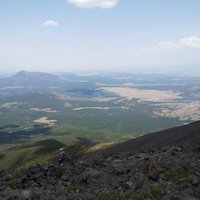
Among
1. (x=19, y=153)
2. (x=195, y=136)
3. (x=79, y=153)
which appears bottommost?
(x=19, y=153)

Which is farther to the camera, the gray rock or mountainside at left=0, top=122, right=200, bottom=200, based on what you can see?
mountainside at left=0, top=122, right=200, bottom=200

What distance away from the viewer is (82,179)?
42.1 meters

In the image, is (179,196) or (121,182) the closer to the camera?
(179,196)

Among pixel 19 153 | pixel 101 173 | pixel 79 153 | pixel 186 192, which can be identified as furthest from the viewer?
pixel 19 153

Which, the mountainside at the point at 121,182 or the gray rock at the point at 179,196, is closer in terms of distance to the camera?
the gray rock at the point at 179,196

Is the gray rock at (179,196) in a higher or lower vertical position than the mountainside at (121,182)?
higher

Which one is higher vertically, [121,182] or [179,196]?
[179,196]

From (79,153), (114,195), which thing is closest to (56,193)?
(114,195)

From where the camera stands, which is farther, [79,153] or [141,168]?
[79,153]

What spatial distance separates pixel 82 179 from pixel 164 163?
9.03m

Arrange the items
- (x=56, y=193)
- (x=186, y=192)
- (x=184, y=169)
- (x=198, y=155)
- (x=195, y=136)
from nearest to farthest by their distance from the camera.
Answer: (x=186, y=192)
(x=56, y=193)
(x=184, y=169)
(x=198, y=155)
(x=195, y=136)

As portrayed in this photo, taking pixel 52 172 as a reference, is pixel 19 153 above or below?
below

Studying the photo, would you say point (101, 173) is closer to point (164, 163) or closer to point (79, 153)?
point (164, 163)

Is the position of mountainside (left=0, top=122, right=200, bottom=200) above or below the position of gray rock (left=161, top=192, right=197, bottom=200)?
below
